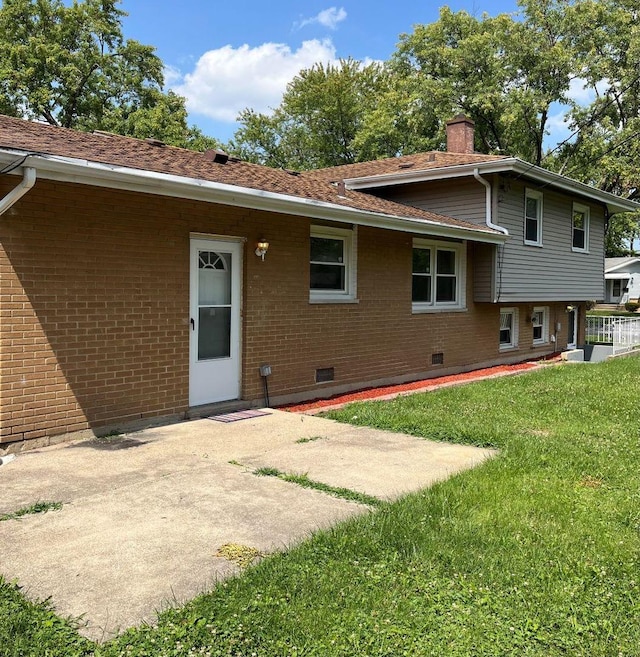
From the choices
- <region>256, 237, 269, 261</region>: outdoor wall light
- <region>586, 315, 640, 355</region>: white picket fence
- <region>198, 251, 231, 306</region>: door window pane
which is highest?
<region>256, 237, 269, 261</region>: outdoor wall light

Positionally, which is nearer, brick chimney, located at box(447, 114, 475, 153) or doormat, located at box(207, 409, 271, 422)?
doormat, located at box(207, 409, 271, 422)

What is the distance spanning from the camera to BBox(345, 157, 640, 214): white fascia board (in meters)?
12.8

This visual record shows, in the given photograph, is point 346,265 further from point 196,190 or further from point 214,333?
point 196,190

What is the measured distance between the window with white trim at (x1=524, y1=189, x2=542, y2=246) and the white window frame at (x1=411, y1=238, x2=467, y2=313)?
2.33 metres

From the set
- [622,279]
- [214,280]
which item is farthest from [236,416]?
[622,279]

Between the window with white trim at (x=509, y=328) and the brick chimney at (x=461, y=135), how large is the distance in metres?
4.81

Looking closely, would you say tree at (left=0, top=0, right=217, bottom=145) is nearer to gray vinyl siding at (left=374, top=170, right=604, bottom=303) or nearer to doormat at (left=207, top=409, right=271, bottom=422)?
gray vinyl siding at (left=374, top=170, right=604, bottom=303)

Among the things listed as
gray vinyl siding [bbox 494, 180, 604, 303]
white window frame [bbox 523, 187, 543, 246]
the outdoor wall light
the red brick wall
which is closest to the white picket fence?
gray vinyl siding [bbox 494, 180, 604, 303]

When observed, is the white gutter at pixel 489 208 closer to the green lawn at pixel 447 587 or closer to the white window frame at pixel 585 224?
the white window frame at pixel 585 224

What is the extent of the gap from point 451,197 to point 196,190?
871 centimetres

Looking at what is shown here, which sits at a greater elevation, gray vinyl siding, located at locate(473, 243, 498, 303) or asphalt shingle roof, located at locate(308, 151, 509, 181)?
asphalt shingle roof, located at locate(308, 151, 509, 181)

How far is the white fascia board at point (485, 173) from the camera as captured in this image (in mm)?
12797

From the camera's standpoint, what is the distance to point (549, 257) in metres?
15.5

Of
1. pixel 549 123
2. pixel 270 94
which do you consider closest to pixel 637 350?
pixel 549 123
